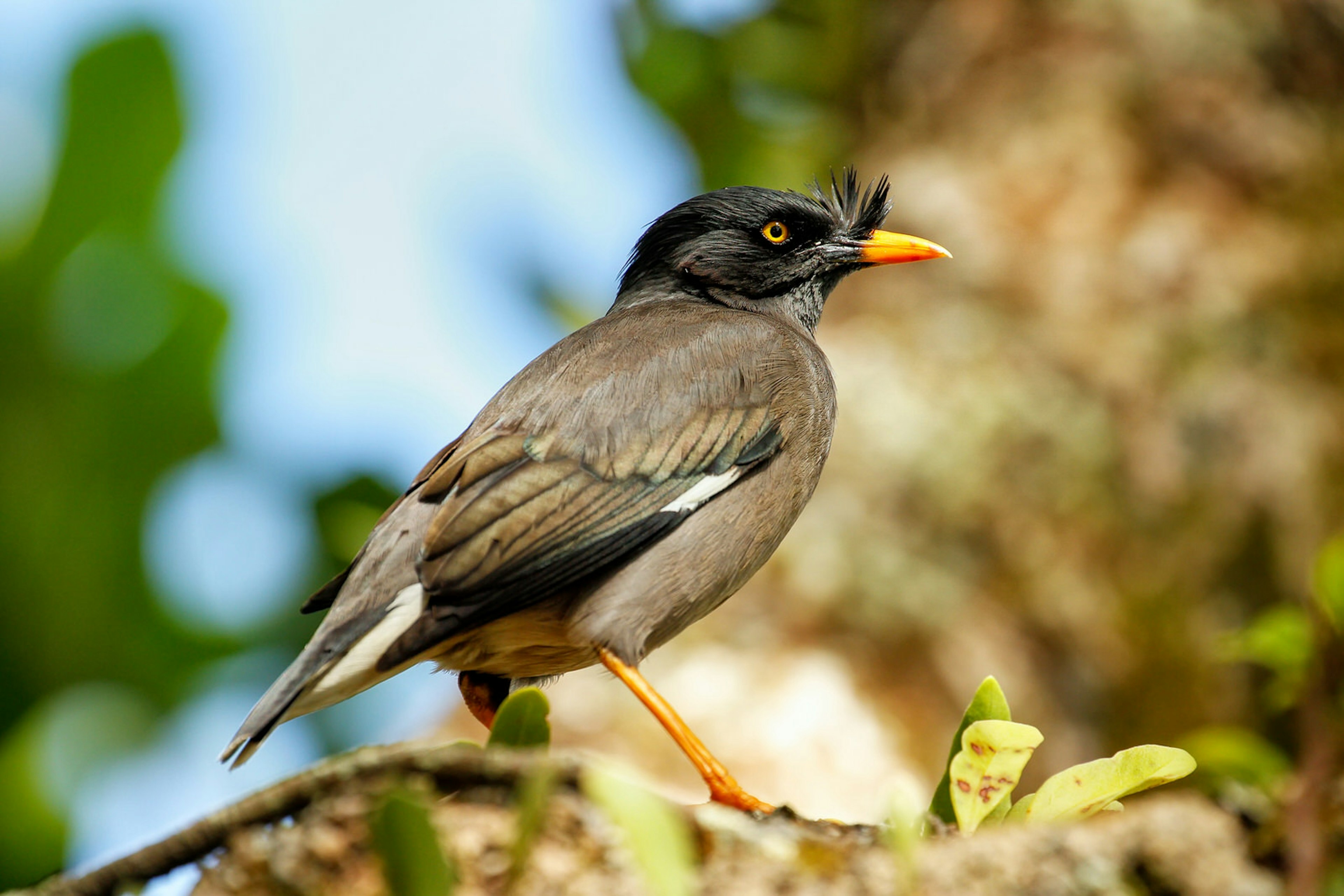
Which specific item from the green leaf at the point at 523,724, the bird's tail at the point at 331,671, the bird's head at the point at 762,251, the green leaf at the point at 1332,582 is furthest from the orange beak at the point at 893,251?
the green leaf at the point at 523,724

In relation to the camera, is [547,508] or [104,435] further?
[104,435]

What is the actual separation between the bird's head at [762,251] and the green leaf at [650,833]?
2954 millimetres

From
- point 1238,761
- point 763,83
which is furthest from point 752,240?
point 763,83

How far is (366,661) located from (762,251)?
235 centimetres

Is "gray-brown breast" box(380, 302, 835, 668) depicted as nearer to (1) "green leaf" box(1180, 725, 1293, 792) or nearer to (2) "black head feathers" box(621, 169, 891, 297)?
(2) "black head feathers" box(621, 169, 891, 297)

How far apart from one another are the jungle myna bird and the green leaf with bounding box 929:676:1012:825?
671mm

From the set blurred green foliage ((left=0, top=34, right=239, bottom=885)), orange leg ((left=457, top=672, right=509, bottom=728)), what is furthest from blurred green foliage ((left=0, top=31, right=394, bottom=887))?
orange leg ((left=457, top=672, right=509, bottom=728))

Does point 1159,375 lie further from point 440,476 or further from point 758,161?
point 440,476

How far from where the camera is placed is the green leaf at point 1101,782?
8.06 ft

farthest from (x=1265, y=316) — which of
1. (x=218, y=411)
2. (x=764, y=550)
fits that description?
(x=218, y=411)

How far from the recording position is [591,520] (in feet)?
11.2

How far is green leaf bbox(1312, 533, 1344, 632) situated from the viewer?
2.54 meters

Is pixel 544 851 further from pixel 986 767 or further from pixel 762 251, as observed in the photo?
pixel 762 251

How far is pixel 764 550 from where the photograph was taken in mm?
3740
